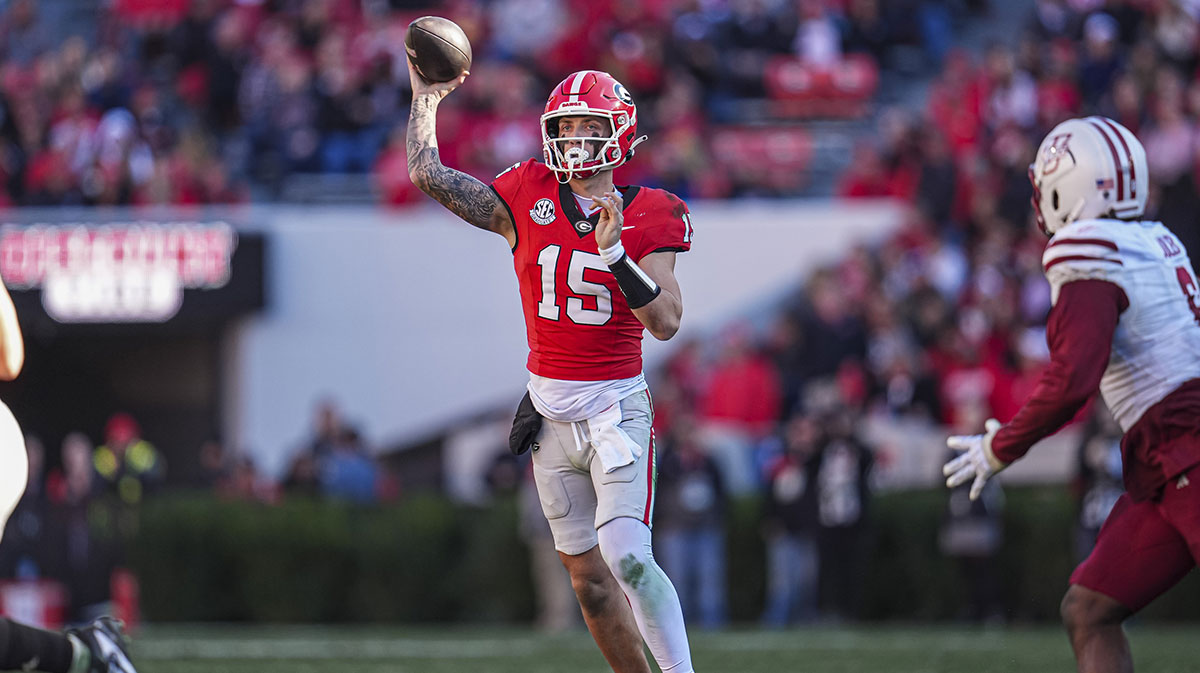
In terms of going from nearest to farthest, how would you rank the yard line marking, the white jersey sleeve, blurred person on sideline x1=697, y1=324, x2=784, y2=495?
the white jersey sleeve, the yard line marking, blurred person on sideline x1=697, y1=324, x2=784, y2=495

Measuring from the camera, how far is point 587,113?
560 centimetres

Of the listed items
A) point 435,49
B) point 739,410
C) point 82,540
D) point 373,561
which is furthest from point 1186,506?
point 82,540

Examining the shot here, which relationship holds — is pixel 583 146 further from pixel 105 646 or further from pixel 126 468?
pixel 126 468

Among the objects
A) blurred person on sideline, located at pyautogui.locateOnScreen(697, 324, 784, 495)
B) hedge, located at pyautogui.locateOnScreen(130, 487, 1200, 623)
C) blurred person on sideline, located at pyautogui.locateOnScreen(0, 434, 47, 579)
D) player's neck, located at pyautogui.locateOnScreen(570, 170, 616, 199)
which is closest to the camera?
player's neck, located at pyautogui.locateOnScreen(570, 170, 616, 199)

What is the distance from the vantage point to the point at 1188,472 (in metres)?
4.65

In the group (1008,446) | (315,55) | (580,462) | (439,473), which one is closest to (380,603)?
(439,473)

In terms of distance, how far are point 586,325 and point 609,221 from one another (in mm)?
528

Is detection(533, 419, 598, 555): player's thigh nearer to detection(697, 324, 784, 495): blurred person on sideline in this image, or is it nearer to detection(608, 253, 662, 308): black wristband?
detection(608, 253, 662, 308): black wristband

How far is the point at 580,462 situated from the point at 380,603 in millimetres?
7796

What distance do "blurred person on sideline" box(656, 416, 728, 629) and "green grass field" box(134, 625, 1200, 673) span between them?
60cm

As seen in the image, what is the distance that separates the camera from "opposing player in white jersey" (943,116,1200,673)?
463 centimetres

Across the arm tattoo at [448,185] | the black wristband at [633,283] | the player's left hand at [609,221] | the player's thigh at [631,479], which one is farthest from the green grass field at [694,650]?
the player's left hand at [609,221]

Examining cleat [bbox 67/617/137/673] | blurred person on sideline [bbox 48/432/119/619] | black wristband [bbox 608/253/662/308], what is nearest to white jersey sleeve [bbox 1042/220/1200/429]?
black wristband [bbox 608/253/662/308]

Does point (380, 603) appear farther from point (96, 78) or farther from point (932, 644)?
point (96, 78)
